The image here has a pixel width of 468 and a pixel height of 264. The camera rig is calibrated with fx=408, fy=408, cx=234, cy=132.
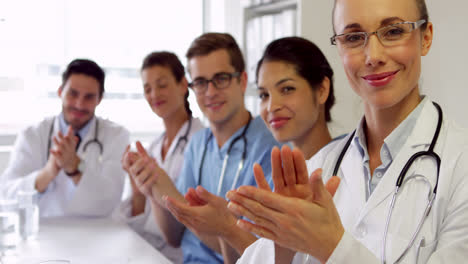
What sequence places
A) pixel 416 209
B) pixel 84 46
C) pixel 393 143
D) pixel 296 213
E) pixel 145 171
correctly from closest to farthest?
pixel 296 213, pixel 416 209, pixel 393 143, pixel 145 171, pixel 84 46

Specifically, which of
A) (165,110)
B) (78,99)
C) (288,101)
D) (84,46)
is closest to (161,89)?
(165,110)

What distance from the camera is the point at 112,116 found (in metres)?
3.38

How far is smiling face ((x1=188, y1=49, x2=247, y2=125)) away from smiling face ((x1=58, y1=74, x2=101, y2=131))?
83 centimetres

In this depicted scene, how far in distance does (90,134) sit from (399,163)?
1875mm

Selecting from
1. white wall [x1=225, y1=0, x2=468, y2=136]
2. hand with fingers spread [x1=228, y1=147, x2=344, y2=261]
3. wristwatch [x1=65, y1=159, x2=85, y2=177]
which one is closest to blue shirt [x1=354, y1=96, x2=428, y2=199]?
hand with fingers spread [x1=228, y1=147, x2=344, y2=261]

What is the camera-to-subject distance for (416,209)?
907 millimetres

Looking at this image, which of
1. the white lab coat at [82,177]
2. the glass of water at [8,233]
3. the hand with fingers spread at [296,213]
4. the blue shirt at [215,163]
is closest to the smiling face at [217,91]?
the blue shirt at [215,163]

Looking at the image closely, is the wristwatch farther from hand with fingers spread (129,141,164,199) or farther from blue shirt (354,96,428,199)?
blue shirt (354,96,428,199)

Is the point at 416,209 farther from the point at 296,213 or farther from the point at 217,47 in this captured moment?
the point at 217,47

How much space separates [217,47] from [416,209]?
1.25m

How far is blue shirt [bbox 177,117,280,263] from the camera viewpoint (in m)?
1.75

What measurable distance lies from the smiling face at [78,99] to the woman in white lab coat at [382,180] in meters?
1.64

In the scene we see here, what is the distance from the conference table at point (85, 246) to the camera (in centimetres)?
137

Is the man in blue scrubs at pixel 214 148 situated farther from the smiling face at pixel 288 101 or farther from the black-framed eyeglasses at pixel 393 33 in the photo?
the black-framed eyeglasses at pixel 393 33
